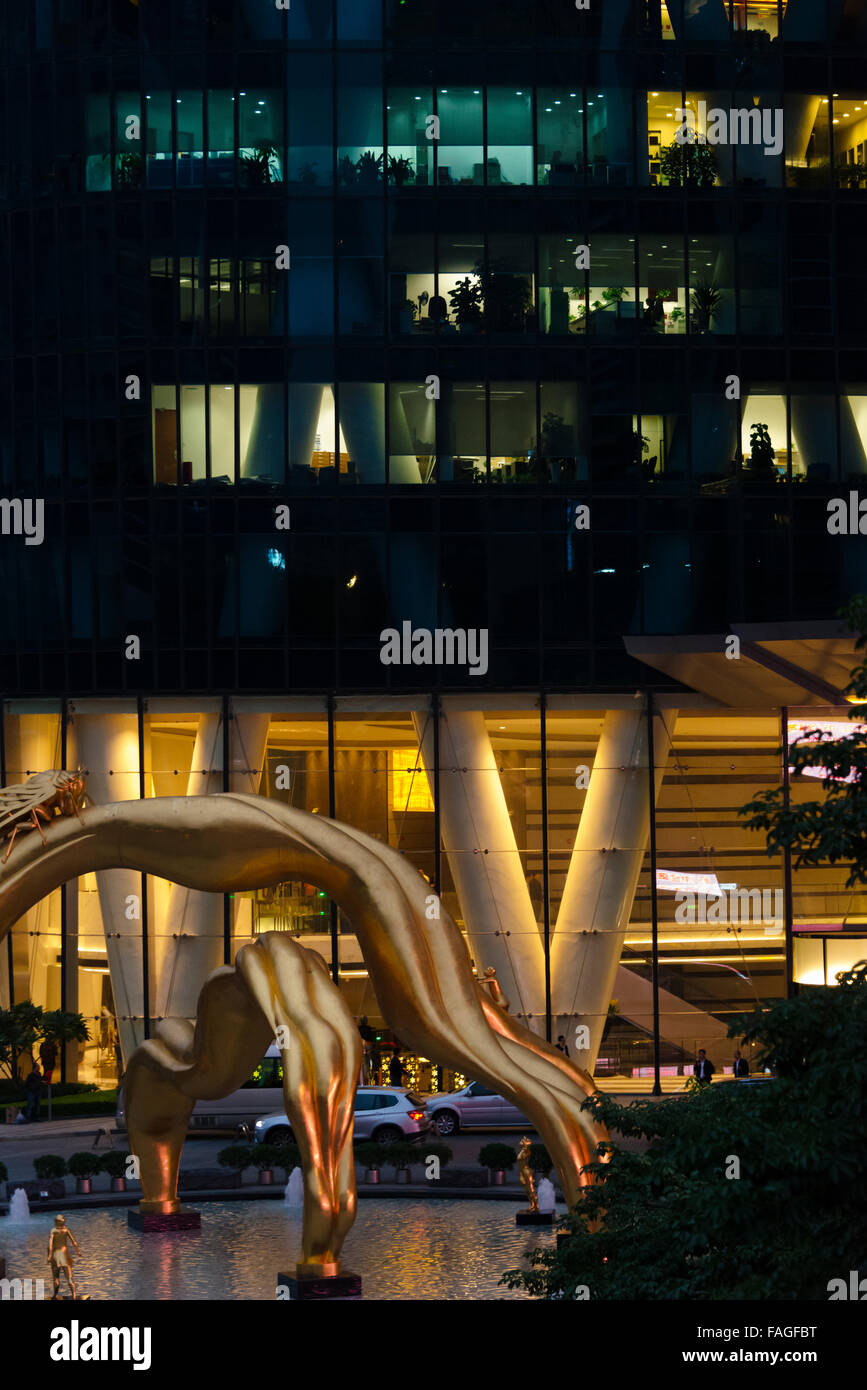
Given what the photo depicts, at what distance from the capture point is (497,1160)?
118 feet

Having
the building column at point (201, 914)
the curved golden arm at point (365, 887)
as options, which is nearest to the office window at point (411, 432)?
the building column at point (201, 914)

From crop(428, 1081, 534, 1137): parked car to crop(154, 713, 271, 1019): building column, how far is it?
8346 mm

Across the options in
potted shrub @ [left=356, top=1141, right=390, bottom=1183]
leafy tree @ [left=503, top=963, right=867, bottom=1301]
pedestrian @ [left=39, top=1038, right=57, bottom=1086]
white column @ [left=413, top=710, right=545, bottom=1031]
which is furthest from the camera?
pedestrian @ [left=39, top=1038, right=57, bottom=1086]

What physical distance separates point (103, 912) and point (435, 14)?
77.8ft

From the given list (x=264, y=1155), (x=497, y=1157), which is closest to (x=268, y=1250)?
(x=264, y=1155)

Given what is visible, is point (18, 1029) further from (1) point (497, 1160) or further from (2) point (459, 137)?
(2) point (459, 137)

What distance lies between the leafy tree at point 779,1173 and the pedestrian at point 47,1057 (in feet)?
120

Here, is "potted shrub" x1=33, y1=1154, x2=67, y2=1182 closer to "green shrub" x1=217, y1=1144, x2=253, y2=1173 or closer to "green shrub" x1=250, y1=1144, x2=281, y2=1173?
"green shrub" x1=217, y1=1144, x2=253, y2=1173

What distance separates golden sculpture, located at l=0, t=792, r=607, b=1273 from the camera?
80.2 feet

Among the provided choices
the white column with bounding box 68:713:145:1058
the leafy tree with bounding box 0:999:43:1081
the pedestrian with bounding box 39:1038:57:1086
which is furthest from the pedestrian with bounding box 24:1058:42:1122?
the white column with bounding box 68:713:145:1058

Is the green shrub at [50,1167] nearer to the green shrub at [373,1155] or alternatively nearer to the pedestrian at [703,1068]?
the green shrub at [373,1155]
